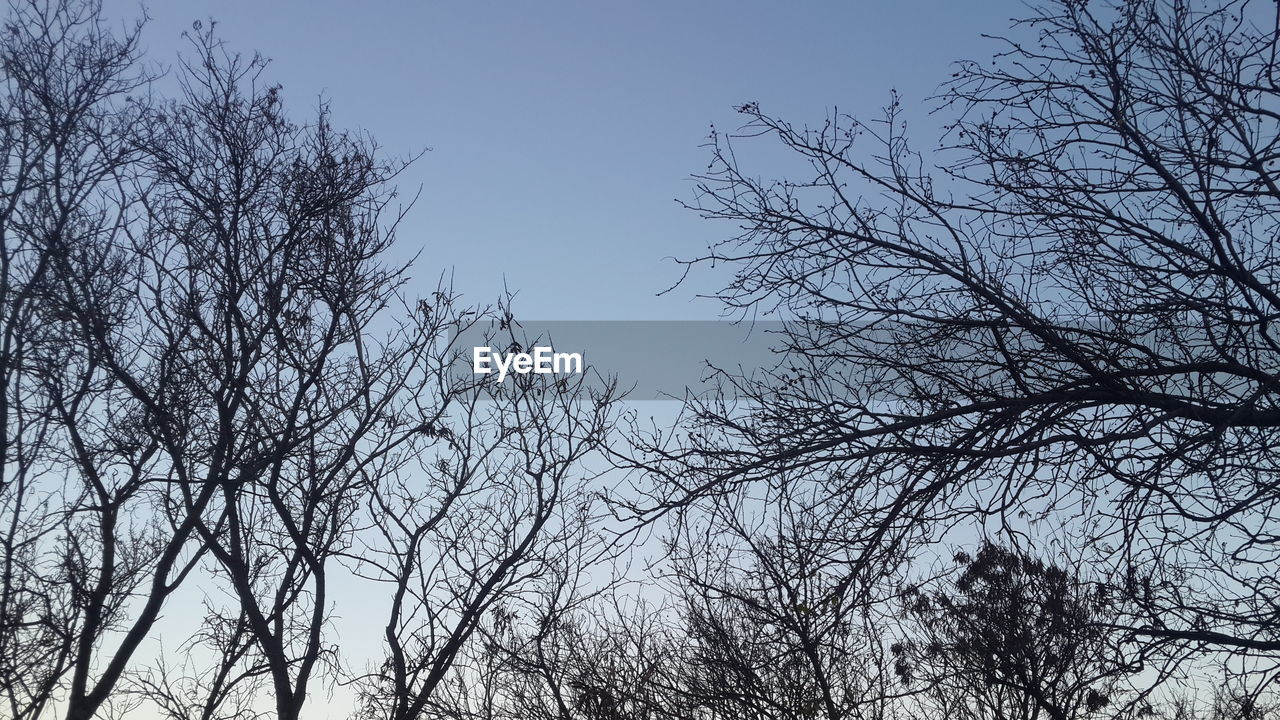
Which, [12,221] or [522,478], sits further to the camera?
[522,478]

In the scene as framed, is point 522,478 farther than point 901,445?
Yes

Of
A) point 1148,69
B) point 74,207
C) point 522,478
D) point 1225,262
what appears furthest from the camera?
point 522,478

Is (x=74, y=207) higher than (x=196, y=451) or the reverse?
higher

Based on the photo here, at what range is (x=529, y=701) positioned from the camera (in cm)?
987

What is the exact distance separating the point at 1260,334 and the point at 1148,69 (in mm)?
1252

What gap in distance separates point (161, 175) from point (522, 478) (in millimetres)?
4724

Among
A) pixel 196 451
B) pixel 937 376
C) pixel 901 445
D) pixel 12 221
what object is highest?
pixel 12 221

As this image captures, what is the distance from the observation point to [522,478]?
10445 mm

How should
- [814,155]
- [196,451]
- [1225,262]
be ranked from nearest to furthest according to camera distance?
[1225,262] → [814,155] → [196,451]

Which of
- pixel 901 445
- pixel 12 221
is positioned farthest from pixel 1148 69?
pixel 12 221

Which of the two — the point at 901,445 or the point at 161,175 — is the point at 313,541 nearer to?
the point at 161,175

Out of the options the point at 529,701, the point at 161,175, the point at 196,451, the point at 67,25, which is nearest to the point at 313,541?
the point at 196,451

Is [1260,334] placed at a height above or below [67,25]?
below

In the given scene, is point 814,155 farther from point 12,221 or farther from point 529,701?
point 12,221
